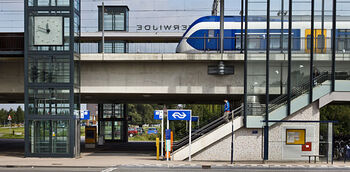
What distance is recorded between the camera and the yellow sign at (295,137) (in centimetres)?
2344

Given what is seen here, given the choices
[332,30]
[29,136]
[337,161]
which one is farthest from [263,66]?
[29,136]

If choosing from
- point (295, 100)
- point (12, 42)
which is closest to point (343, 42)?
point (295, 100)

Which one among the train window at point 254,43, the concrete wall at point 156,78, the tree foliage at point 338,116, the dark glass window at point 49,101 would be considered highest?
the train window at point 254,43

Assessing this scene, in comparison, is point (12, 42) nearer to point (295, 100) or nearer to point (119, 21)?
point (295, 100)

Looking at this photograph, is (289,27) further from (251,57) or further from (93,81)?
(93,81)

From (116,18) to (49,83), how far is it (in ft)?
109

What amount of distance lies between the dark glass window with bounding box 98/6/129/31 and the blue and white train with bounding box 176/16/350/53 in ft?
92.8

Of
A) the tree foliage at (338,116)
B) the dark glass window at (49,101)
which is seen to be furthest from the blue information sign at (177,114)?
the tree foliage at (338,116)

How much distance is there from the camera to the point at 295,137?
2353 centimetres

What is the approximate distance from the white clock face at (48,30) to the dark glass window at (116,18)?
30.9 m

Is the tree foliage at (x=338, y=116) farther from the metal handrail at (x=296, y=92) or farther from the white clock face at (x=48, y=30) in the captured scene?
the white clock face at (x=48, y=30)

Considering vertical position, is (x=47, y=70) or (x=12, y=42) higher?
(x=12, y=42)

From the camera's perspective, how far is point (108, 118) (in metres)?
44.3

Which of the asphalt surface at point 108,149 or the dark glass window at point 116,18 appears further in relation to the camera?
the dark glass window at point 116,18
